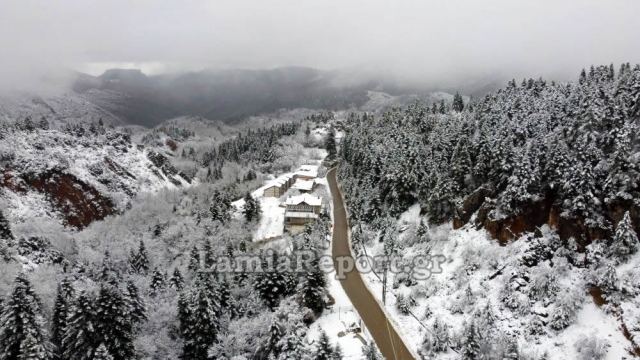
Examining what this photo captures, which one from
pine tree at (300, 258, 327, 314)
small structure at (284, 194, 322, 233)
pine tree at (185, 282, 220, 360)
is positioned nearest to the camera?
pine tree at (185, 282, 220, 360)

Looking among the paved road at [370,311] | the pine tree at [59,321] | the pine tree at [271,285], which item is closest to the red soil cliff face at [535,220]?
the paved road at [370,311]

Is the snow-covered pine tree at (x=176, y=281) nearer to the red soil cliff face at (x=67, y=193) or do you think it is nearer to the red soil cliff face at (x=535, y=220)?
the red soil cliff face at (x=535, y=220)

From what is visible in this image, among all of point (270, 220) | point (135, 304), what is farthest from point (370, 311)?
point (270, 220)

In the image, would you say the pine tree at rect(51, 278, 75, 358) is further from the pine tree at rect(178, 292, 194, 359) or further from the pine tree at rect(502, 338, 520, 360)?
the pine tree at rect(502, 338, 520, 360)

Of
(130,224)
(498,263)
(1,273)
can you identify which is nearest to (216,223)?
(130,224)

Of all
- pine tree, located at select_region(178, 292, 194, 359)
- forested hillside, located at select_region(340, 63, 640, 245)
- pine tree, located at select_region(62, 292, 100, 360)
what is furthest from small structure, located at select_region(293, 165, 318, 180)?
pine tree, located at select_region(62, 292, 100, 360)

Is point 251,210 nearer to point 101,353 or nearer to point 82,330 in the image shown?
point 82,330
